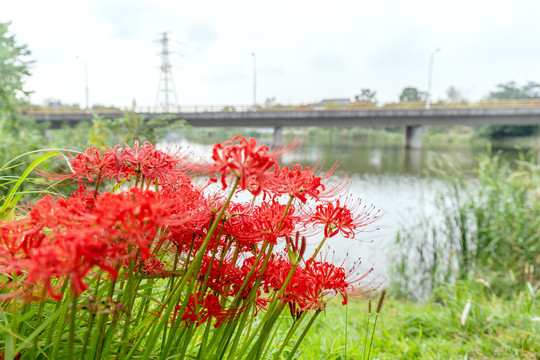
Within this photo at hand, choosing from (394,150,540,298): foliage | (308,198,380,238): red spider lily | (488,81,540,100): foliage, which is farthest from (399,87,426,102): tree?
(308,198,380,238): red spider lily

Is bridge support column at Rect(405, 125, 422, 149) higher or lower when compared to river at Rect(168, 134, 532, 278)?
higher

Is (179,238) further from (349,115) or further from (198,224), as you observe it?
(349,115)

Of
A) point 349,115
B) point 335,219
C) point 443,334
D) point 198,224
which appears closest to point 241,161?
point 198,224

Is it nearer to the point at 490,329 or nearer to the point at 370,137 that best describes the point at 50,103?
the point at 370,137

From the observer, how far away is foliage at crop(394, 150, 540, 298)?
457 centimetres

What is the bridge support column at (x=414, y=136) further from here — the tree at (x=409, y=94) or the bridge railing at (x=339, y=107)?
the tree at (x=409, y=94)

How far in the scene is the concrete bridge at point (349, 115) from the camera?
65.7ft

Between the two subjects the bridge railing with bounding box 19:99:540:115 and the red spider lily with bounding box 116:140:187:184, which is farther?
the bridge railing with bounding box 19:99:540:115

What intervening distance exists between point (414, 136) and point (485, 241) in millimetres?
21192

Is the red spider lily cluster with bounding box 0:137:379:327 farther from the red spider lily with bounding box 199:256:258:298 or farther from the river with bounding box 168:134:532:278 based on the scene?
Result: the river with bounding box 168:134:532:278

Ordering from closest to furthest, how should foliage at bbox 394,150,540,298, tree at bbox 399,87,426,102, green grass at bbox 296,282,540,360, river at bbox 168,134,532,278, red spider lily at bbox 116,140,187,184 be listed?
red spider lily at bbox 116,140,187,184 < green grass at bbox 296,282,540,360 < foliage at bbox 394,150,540,298 < river at bbox 168,134,532,278 < tree at bbox 399,87,426,102

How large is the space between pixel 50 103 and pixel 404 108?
23.7m

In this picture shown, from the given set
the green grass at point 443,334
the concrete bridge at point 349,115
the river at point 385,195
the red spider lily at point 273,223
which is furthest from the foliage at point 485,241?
the concrete bridge at point 349,115

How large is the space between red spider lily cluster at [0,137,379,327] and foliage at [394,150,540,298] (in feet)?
14.5
